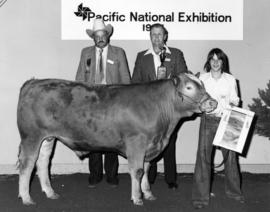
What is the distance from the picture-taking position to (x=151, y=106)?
6.58m

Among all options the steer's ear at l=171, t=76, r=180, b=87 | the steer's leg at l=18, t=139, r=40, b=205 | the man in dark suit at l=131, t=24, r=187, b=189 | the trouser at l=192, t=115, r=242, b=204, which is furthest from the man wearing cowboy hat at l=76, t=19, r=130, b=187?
the trouser at l=192, t=115, r=242, b=204

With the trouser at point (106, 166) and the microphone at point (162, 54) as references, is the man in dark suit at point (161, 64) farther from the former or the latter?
the trouser at point (106, 166)

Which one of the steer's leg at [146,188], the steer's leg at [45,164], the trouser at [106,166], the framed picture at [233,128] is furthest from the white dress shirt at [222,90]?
the steer's leg at [45,164]

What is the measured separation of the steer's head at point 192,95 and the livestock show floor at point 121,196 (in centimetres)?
126

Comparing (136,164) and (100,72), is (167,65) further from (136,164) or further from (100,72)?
(136,164)

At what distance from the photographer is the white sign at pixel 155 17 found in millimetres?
8555

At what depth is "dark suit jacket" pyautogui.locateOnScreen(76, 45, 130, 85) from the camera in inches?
298

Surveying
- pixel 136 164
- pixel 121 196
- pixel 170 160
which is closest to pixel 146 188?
pixel 121 196

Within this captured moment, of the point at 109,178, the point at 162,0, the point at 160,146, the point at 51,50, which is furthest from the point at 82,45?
the point at 160,146

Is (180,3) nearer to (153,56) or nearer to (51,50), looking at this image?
(153,56)

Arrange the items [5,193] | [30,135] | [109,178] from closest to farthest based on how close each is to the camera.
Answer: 1. [30,135]
2. [5,193]
3. [109,178]

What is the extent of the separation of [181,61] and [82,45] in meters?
1.92

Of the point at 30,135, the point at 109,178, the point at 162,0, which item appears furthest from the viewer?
the point at 162,0

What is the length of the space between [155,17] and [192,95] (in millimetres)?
2568
